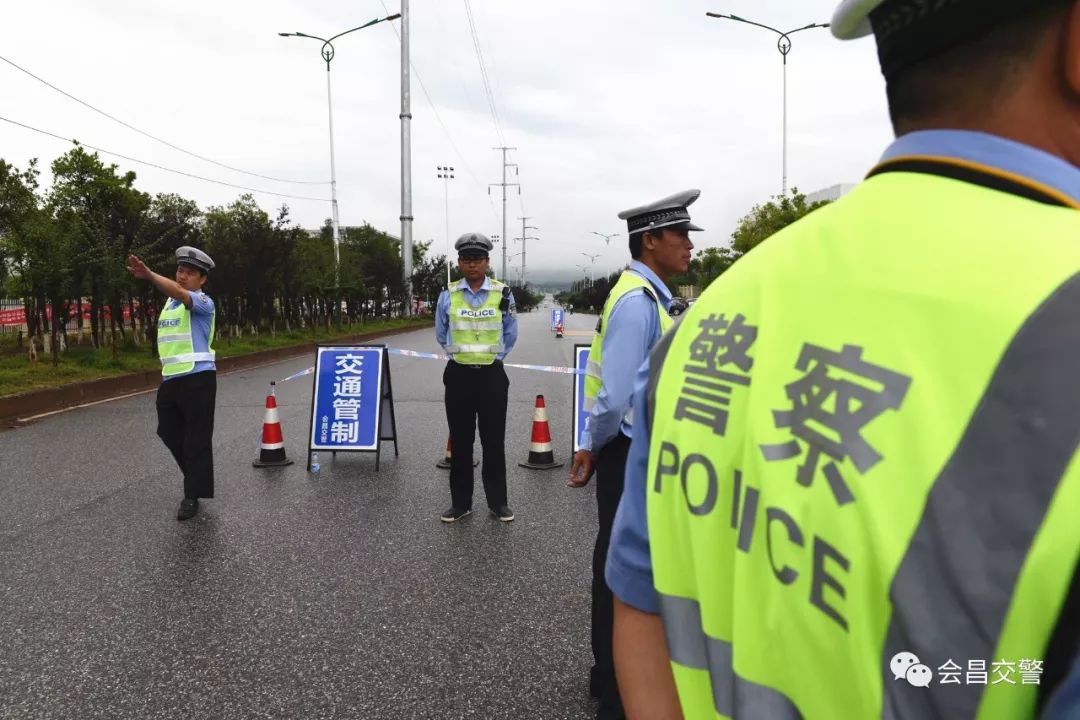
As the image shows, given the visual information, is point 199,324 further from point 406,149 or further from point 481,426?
point 406,149

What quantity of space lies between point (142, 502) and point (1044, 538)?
595 centimetres

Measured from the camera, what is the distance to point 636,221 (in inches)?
116

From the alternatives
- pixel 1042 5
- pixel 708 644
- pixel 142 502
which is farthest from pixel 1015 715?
pixel 142 502

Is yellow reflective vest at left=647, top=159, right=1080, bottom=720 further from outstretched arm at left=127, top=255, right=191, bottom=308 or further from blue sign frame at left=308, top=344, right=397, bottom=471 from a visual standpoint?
blue sign frame at left=308, top=344, right=397, bottom=471

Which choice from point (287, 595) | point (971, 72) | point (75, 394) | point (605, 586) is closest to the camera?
point (971, 72)

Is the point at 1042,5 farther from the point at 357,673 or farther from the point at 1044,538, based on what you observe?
the point at 357,673

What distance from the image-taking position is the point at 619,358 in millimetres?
2672

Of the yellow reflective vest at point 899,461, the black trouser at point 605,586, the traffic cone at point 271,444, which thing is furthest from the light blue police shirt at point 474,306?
the yellow reflective vest at point 899,461

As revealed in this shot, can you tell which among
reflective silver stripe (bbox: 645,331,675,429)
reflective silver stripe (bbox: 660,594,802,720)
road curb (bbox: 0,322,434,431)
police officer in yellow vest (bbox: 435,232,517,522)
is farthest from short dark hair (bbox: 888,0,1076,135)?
road curb (bbox: 0,322,434,431)

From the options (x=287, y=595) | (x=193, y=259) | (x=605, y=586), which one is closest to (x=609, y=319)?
(x=605, y=586)

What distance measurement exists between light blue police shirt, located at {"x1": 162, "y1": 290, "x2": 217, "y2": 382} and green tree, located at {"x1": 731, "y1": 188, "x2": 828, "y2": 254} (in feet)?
102

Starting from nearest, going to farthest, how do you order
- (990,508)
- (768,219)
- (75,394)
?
(990,508), (75,394), (768,219)

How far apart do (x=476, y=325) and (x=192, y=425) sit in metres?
2.14

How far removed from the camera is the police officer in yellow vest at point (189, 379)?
5.16 metres
